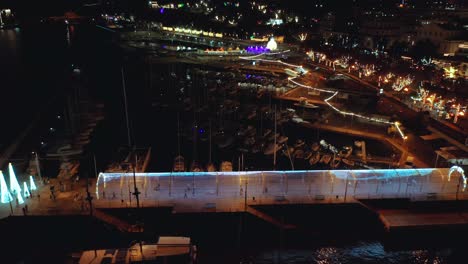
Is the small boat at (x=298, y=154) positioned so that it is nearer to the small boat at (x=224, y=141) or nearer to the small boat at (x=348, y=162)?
the small boat at (x=348, y=162)

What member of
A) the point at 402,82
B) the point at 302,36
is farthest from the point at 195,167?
the point at 302,36

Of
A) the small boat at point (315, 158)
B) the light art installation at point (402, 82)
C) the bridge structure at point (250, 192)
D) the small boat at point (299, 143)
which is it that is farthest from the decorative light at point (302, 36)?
the bridge structure at point (250, 192)

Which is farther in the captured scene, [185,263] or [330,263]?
[330,263]

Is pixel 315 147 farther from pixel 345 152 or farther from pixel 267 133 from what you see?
pixel 267 133

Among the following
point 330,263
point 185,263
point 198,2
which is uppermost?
point 198,2

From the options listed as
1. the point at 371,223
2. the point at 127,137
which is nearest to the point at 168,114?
the point at 127,137

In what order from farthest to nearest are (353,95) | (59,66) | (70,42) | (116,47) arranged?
(70,42) < (116,47) < (59,66) < (353,95)

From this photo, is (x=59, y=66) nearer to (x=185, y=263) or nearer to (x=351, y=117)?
(x=351, y=117)
